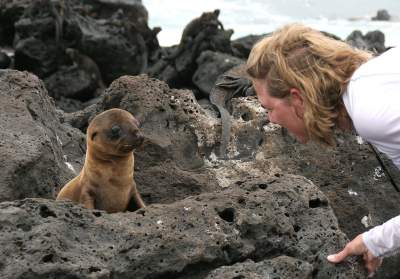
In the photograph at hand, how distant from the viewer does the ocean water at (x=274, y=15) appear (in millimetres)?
27059

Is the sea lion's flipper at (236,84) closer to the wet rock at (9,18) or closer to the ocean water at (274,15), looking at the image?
the wet rock at (9,18)

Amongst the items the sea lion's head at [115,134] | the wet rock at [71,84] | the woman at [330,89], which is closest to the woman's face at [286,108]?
the woman at [330,89]

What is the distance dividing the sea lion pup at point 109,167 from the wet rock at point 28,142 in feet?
0.55

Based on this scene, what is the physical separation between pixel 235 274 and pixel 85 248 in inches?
23.9

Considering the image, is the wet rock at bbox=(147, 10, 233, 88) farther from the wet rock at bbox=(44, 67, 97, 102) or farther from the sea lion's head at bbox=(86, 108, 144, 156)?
the sea lion's head at bbox=(86, 108, 144, 156)

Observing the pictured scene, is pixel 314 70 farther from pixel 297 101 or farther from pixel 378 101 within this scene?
pixel 378 101

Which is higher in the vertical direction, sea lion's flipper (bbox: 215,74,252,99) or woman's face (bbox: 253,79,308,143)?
woman's face (bbox: 253,79,308,143)

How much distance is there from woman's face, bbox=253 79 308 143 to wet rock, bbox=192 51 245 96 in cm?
838

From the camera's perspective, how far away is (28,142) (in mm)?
4270

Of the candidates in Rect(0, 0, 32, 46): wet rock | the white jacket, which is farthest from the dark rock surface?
the white jacket

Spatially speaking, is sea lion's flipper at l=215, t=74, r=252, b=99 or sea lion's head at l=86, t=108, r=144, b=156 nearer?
sea lion's head at l=86, t=108, r=144, b=156

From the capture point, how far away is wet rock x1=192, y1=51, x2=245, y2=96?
11.5 meters

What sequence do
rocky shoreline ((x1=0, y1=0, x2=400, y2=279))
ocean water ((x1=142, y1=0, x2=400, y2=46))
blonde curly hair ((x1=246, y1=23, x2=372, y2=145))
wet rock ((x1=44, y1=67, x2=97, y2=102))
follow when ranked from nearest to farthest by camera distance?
blonde curly hair ((x1=246, y1=23, x2=372, y2=145)) < rocky shoreline ((x1=0, y1=0, x2=400, y2=279)) < wet rock ((x1=44, y1=67, x2=97, y2=102)) < ocean water ((x1=142, y1=0, x2=400, y2=46))

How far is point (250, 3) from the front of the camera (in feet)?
121
